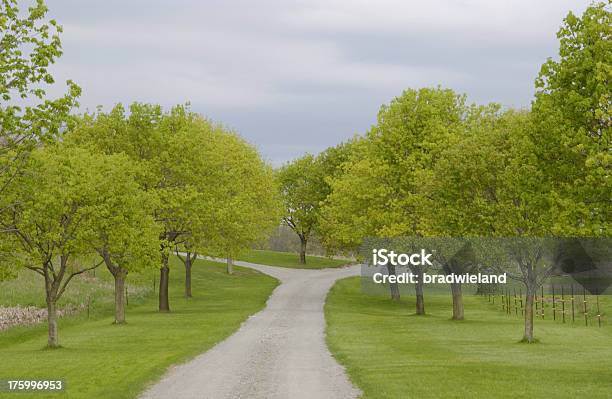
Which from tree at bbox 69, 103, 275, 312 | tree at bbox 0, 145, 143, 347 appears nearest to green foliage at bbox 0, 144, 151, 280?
tree at bbox 0, 145, 143, 347

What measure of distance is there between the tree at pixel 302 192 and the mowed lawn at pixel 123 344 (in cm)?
4229

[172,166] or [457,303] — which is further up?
[172,166]

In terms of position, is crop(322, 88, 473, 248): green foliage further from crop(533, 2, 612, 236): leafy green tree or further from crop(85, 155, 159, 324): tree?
crop(533, 2, 612, 236): leafy green tree

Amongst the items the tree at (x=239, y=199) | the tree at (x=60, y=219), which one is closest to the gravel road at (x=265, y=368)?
the tree at (x=60, y=219)

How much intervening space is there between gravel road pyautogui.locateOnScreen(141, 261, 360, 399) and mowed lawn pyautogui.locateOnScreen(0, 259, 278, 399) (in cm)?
99

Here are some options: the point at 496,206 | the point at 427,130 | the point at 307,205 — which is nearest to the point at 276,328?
the point at 496,206

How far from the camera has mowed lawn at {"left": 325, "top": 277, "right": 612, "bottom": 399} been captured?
897 inches

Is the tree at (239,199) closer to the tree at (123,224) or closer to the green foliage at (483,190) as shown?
the tree at (123,224)

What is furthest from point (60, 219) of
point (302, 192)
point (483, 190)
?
point (302, 192)

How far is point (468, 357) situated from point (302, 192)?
85816 mm

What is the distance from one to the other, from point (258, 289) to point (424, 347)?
154ft

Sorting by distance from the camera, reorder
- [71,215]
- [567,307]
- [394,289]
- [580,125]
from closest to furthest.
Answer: [580,125]
[71,215]
[567,307]
[394,289]

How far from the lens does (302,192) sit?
382ft

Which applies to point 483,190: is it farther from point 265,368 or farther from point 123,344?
point 123,344
